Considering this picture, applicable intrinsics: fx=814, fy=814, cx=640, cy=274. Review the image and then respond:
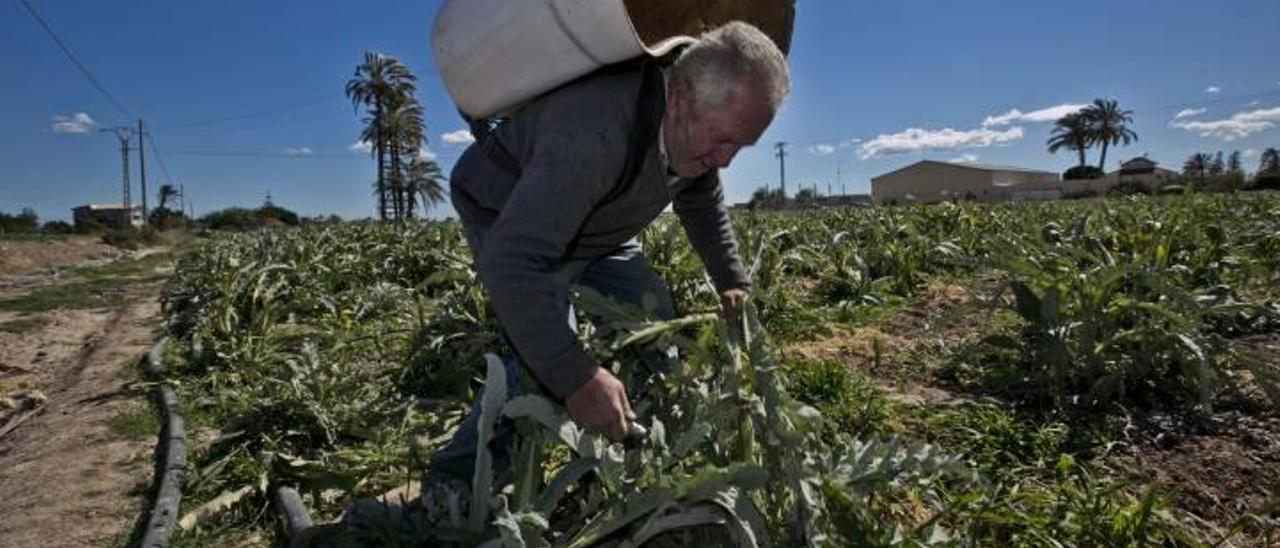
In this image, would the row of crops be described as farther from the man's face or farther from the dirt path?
the man's face

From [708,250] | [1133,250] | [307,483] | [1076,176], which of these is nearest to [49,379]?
[307,483]

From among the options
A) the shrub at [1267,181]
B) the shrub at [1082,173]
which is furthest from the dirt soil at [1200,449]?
the shrub at [1082,173]

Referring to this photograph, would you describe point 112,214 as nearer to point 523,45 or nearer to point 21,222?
point 21,222

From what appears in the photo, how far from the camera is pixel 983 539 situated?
187 cm

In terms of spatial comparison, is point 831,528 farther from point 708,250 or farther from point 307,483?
point 307,483

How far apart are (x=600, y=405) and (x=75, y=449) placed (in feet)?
8.68

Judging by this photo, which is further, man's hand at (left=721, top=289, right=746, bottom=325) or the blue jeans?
man's hand at (left=721, top=289, right=746, bottom=325)

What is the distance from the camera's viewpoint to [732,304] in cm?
220

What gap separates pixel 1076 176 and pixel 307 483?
66.9 metres

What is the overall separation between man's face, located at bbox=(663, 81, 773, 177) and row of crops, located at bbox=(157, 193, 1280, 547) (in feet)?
1.18

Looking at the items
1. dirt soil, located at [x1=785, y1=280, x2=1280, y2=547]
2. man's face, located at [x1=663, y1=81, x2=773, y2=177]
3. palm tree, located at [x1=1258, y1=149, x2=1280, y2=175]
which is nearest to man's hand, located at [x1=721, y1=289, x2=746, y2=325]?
man's face, located at [x1=663, y1=81, x2=773, y2=177]

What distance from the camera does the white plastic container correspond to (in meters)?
1.66

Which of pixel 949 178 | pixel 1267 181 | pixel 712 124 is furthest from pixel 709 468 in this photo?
pixel 949 178

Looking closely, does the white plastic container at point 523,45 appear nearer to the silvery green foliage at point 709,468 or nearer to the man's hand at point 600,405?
the silvery green foliage at point 709,468
